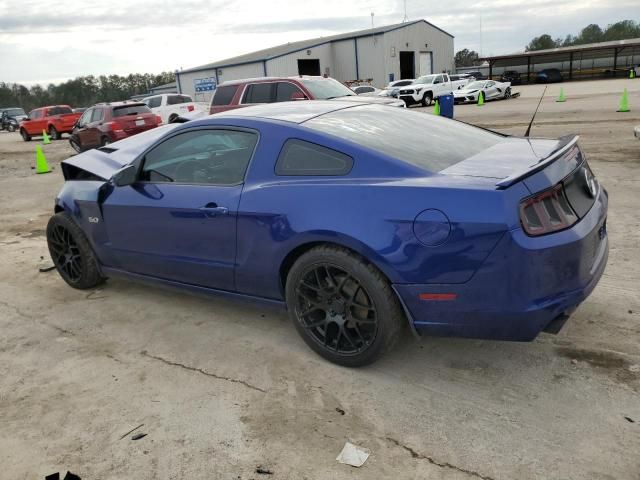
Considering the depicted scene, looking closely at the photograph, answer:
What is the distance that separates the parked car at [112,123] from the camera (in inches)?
609

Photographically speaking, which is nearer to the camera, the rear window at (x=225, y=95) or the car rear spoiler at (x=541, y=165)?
the car rear spoiler at (x=541, y=165)

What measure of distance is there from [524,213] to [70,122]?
91.7 ft

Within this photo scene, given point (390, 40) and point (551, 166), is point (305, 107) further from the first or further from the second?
point (390, 40)

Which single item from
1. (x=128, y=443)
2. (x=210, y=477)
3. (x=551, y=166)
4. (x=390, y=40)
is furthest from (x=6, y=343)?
(x=390, y=40)

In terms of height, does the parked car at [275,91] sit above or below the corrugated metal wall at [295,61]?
below

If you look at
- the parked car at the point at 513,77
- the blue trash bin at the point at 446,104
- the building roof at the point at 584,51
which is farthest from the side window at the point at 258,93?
the building roof at the point at 584,51

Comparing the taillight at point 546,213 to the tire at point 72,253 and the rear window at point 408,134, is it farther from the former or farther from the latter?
the tire at point 72,253

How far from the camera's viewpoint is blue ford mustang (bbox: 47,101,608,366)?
260cm

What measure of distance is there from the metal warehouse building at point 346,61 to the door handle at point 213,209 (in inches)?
1661

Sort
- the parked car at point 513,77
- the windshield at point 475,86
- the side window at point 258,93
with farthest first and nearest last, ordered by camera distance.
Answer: the parked car at point 513,77
the windshield at point 475,86
the side window at point 258,93

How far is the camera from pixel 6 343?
13.2 feet

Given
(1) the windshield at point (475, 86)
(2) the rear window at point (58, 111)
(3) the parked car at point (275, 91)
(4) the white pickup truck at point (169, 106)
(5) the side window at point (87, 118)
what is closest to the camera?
(3) the parked car at point (275, 91)

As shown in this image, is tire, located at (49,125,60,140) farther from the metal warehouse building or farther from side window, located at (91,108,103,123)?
the metal warehouse building

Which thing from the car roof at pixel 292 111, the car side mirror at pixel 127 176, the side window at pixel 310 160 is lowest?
the car side mirror at pixel 127 176
